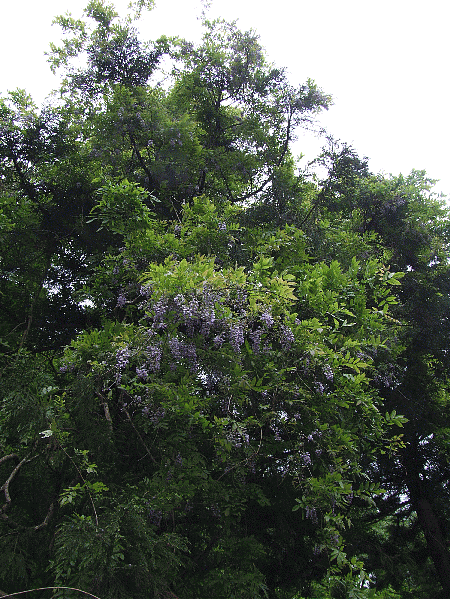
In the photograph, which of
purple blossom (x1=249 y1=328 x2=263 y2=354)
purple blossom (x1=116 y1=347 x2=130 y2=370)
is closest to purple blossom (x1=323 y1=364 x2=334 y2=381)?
purple blossom (x1=249 y1=328 x2=263 y2=354)

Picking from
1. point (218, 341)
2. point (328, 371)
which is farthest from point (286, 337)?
point (218, 341)

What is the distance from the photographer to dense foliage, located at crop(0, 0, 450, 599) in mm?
4531

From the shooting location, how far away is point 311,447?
498 centimetres

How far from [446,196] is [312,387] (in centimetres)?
959

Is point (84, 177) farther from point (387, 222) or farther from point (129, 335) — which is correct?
point (387, 222)

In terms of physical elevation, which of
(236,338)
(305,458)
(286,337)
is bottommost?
(305,458)

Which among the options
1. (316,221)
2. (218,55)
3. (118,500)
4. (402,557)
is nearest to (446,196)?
(316,221)

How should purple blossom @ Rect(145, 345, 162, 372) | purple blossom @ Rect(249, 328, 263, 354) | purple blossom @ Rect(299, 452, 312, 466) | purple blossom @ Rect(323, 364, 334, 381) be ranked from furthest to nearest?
purple blossom @ Rect(249, 328, 263, 354) < purple blossom @ Rect(323, 364, 334, 381) < purple blossom @ Rect(299, 452, 312, 466) < purple blossom @ Rect(145, 345, 162, 372)

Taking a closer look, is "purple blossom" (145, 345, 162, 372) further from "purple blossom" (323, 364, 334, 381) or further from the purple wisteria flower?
"purple blossom" (323, 364, 334, 381)

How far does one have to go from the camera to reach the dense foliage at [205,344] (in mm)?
4531

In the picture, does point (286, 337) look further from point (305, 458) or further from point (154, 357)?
point (154, 357)

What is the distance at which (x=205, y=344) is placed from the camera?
5.13 meters

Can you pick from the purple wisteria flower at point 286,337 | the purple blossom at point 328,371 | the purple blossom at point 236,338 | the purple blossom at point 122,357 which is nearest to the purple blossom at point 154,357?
the purple blossom at point 122,357

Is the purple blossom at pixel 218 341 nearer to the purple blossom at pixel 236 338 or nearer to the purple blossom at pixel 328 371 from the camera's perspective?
the purple blossom at pixel 236 338
